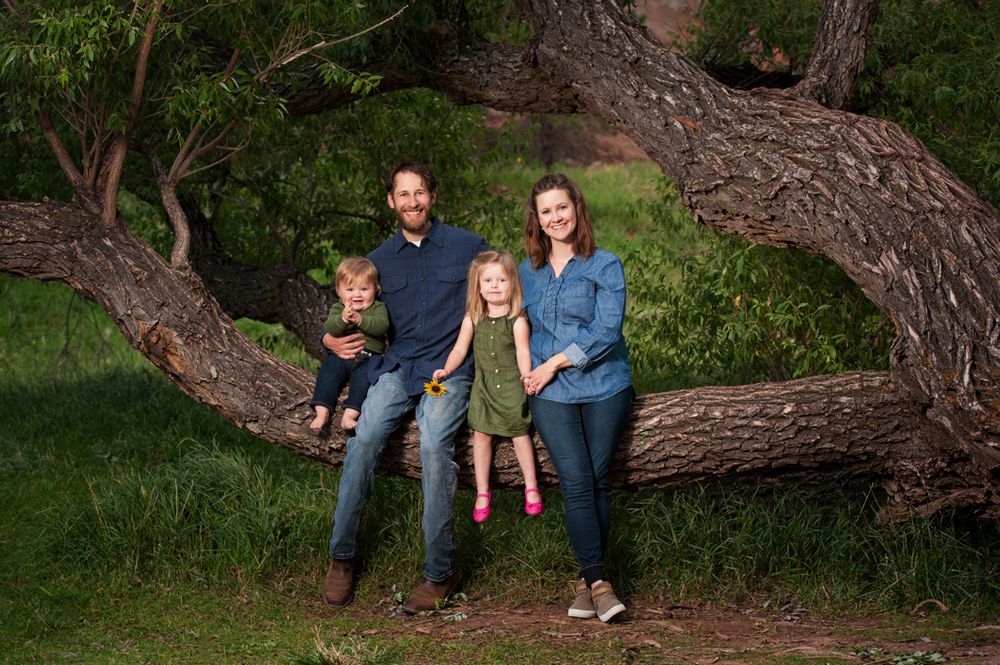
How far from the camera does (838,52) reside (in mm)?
6383

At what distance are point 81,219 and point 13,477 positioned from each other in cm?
216

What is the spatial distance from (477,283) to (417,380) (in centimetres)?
53

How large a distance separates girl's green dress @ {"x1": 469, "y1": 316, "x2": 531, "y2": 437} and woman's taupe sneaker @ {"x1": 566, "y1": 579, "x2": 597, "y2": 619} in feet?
2.42

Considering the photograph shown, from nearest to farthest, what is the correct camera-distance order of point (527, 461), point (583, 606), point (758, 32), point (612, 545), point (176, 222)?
point (583, 606) → point (527, 461) → point (612, 545) → point (176, 222) → point (758, 32)

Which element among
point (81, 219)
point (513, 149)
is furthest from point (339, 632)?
point (513, 149)

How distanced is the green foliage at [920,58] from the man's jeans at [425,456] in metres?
2.92

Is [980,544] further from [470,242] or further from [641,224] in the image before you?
[641,224]

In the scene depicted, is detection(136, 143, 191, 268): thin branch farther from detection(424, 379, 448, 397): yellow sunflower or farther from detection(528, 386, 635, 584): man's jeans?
detection(528, 386, 635, 584): man's jeans

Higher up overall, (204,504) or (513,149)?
(513,149)

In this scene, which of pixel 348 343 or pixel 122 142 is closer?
pixel 348 343

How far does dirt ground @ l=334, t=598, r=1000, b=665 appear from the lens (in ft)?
17.0

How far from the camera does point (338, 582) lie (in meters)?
5.90

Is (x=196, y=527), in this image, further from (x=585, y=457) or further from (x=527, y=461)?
(x=585, y=457)

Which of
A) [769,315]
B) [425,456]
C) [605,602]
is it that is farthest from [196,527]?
[769,315]
